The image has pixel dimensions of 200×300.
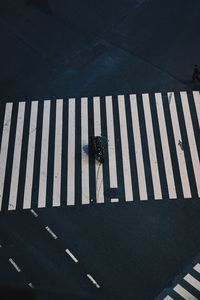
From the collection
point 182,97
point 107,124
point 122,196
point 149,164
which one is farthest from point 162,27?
point 122,196

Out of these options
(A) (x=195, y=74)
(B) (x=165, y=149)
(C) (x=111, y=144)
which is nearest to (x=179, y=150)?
(B) (x=165, y=149)

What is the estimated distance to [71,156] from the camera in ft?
83.7

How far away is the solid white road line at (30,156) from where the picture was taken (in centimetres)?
2394

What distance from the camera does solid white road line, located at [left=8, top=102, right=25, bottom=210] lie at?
23916 millimetres

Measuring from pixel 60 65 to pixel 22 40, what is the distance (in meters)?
3.79

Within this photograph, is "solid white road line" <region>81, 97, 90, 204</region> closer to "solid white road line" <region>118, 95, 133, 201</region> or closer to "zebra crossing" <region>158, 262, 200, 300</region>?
"solid white road line" <region>118, 95, 133, 201</region>

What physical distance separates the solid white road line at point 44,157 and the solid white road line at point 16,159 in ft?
4.25

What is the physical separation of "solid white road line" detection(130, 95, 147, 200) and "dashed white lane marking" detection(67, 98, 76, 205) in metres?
3.51

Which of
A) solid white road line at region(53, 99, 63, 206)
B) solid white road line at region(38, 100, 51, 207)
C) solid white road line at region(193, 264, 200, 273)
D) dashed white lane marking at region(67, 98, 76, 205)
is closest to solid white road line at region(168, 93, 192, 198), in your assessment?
solid white road line at region(193, 264, 200, 273)

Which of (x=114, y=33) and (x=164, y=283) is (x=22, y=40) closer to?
(x=114, y=33)

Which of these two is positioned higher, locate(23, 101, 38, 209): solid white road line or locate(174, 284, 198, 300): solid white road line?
locate(23, 101, 38, 209): solid white road line

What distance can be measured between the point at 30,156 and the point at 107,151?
432cm

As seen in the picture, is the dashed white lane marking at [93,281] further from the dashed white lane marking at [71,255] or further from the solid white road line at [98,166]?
the solid white road line at [98,166]

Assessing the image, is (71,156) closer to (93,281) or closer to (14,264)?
(14,264)
